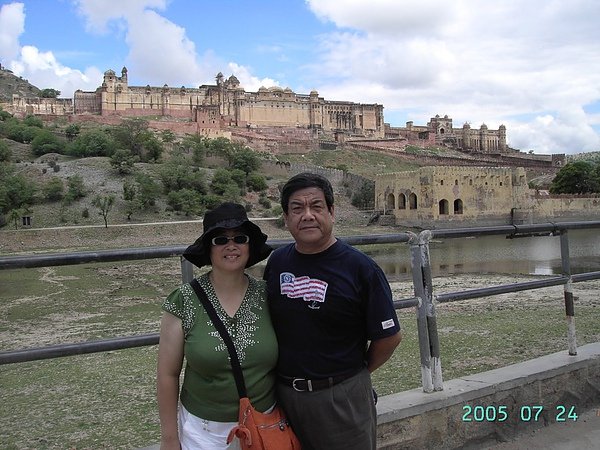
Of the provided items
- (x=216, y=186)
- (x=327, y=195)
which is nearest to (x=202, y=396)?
(x=327, y=195)

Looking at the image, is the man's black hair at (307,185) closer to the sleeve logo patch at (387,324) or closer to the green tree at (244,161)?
the sleeve logo patch at (387,324)

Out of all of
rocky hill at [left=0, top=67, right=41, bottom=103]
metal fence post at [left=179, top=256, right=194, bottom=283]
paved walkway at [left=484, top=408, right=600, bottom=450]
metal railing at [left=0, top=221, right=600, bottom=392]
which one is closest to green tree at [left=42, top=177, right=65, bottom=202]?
metal railing at [left=0, top=221, right=600, bottom=392]

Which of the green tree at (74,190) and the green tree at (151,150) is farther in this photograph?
the green tree at (151,150)

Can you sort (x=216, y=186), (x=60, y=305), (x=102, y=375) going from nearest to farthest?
(x=102, y=375) < (x=60, y=305) < (x=216, y=186)

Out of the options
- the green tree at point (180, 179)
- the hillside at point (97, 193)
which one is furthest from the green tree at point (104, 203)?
the green tree at point (180, 179)

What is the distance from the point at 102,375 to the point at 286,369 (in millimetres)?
3887

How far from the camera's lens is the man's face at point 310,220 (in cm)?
240

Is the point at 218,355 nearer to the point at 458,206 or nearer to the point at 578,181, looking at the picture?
the point at 458,206

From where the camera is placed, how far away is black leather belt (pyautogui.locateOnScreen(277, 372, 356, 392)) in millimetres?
2359

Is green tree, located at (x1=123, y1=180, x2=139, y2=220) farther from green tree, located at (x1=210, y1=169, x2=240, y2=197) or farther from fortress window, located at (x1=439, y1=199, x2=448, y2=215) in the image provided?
fortress window, located at (x1=439, y1=199, x2=448, y2=215)

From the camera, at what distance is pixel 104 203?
3606cm

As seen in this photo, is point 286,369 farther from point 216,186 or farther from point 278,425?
point 216,186

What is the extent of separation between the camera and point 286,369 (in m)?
2.37

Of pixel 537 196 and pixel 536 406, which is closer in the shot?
pixel 536 406
